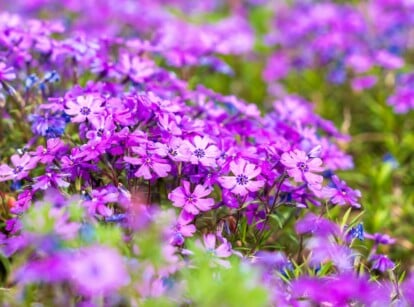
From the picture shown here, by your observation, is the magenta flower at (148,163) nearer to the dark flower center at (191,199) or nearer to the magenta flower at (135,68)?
the dark flower center at (191,199)

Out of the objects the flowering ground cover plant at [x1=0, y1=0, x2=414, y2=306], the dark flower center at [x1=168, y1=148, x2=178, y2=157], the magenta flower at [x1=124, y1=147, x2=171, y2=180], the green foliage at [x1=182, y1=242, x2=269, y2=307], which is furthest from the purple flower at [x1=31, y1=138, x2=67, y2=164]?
the green foliage at [x1=182, y1=242, x2=269, y2=307]

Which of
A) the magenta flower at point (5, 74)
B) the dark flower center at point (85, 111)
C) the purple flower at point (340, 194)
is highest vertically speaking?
the magenta flower at point (5, 74)

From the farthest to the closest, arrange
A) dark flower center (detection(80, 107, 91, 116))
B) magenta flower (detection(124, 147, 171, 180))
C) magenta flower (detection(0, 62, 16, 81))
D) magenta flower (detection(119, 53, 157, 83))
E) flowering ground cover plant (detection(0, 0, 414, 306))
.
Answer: magenta flower (detection(119, 53, 157, 83)) < magenta flower (detection(0, 62, 16, 81)) < dark flower center (detection(80, 107, 91, 116)) < magenta flower (detection(124, 147, 171, 180)) < flowering ground cover plant (detection(0, 0, 414, 306))

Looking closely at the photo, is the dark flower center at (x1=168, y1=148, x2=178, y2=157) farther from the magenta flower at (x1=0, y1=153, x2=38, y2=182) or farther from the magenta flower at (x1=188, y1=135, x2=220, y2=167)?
the magenta flower at (x1=0, y1=153, x2=38, y2=182)

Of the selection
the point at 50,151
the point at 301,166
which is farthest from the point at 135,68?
the point at 301,166

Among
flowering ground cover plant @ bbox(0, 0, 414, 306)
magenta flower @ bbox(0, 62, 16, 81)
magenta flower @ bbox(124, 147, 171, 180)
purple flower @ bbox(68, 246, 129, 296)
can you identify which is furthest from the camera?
magenta flower @ bbox(0, 62, 16, 81)

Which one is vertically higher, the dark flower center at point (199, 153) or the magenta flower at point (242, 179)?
the dark flower center at point (199, 153)

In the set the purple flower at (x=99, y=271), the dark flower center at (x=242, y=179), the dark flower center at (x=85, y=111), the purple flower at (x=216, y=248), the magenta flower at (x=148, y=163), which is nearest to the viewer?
the purple flower at (x=99, y=271)

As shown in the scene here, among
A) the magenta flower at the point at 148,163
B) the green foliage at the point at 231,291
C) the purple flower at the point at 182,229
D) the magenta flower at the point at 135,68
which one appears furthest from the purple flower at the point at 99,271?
the magenta flower at the point at 135,68

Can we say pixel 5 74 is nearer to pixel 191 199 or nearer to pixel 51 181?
pixel 51 181
